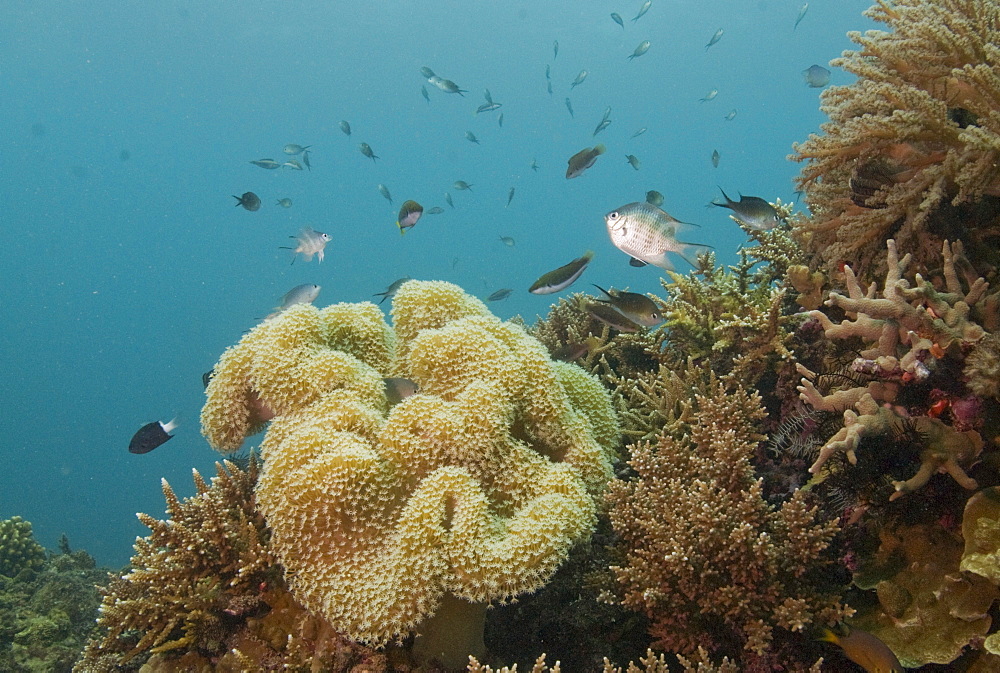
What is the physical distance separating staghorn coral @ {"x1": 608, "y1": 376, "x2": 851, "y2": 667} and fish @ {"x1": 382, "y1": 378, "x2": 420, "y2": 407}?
119cm

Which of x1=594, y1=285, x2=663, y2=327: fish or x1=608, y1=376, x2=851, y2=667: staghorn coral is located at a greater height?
x1=594, y1=285, x2=663, y2=327: fish

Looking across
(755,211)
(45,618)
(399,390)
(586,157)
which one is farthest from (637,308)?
(45,618)

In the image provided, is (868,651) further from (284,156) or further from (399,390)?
(284,156)

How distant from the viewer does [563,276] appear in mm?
4293

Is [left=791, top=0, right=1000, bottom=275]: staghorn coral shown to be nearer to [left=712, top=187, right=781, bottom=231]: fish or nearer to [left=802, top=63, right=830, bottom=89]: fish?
[left=712, top=187, right=781, bottom=231]: fish

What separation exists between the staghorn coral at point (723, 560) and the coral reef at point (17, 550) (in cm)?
1081

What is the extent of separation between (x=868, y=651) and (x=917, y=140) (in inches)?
99.1

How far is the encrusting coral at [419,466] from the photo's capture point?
7.20 ft

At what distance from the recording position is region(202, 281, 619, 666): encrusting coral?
2195 millimetres

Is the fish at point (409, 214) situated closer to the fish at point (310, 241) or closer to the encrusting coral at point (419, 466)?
the fish at point (310, 241)

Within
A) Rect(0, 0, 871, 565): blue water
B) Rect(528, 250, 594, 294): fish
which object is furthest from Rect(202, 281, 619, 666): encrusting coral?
Rect(0, 0, 871, 565): blue water

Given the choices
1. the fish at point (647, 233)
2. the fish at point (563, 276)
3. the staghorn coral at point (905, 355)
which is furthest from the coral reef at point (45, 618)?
the staghorn coral at point (905, 355)

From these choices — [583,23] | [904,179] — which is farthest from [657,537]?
[583,23]

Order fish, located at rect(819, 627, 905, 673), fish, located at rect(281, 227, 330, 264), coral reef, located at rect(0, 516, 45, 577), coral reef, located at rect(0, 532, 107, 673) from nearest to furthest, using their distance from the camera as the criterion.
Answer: fish, located at rect(819, 627, 905, 673) → coral reef, located at rect(0, 532, 107, 673) → fish, located at rect(281, 227, 330, 264) → coral reef, located at rect(0, 516, 45, 577)
